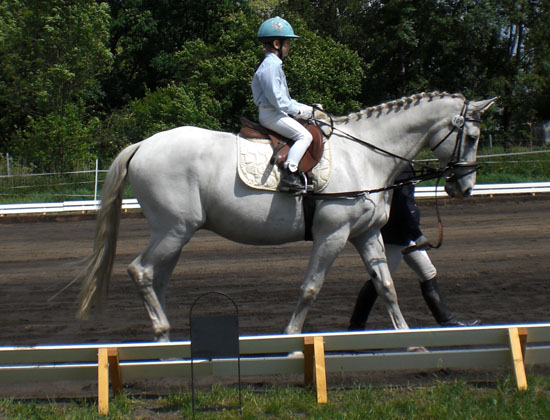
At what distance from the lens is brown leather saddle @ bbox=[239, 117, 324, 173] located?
6.15 metres

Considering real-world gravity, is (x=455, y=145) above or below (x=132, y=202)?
above

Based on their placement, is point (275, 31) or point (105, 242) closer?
point (275, 31)

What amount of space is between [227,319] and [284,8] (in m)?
38.4

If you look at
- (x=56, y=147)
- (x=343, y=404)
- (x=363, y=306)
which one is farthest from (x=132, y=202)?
(x=343, y=404)

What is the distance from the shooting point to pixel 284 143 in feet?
20.5

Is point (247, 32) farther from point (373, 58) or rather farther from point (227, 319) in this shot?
point (227, 319)

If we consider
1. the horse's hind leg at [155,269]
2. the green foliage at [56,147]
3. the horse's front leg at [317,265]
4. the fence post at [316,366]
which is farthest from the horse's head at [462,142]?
the green foliage at [56,147]

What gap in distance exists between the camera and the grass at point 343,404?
4863 mm

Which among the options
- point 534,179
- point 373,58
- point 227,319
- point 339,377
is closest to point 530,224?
point 534,179

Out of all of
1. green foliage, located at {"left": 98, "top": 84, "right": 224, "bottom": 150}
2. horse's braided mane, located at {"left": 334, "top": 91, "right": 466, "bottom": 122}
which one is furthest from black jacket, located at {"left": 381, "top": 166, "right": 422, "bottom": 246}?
green foliage, located at {"left": 98, "top": 84, "right": 224, "bottom": 150}

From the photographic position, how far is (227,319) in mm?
5055

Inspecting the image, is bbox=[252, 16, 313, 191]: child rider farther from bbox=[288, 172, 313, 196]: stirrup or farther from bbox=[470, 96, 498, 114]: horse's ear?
bbox=[470, 96, 498, 114]: horse's ear

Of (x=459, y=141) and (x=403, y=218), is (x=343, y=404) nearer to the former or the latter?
(x=403, y=218)

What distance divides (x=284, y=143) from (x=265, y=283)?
3797 millimetres
